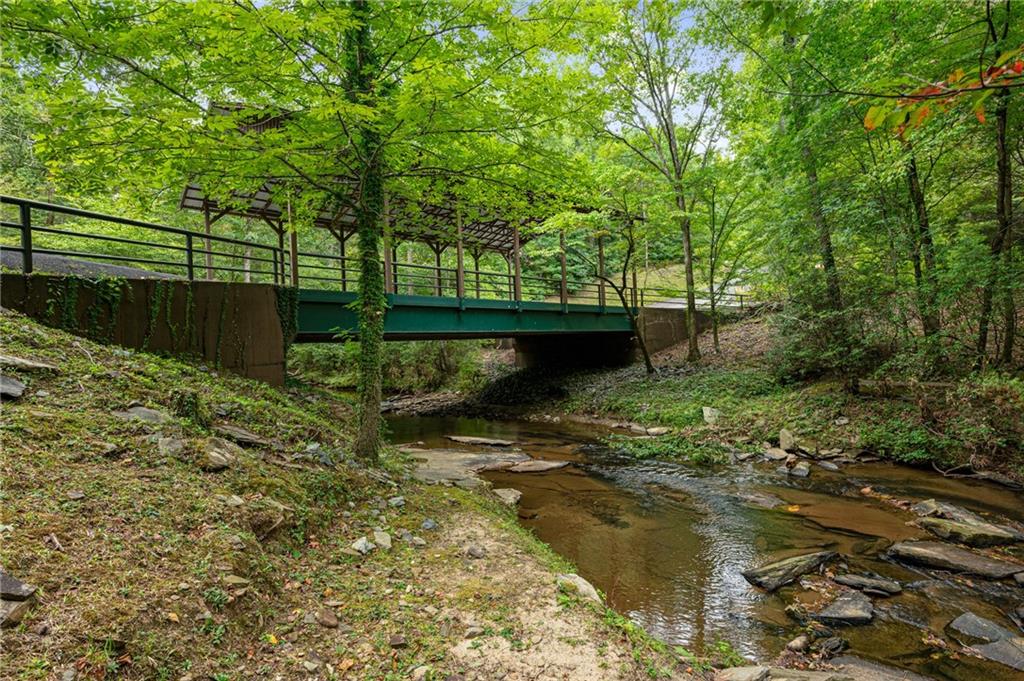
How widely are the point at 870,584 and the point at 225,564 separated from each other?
5.62 meters

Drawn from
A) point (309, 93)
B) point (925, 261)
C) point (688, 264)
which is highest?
point (309, 93)

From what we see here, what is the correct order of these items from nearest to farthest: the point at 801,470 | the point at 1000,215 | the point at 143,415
Result: the point at 143,415 → the point at 1000,215 → the point at 801,470

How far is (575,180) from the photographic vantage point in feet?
20.2

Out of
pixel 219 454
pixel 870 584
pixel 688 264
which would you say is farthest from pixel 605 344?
pixel 219 454

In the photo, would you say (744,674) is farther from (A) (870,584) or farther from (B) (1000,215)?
(B) (1000,215)

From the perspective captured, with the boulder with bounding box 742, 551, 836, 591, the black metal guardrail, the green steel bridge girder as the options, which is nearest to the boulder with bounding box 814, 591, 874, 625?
the boulder with bounding box 742, 551, 836, 591

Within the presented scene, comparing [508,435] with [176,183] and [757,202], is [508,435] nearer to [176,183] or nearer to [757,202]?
[176,183]

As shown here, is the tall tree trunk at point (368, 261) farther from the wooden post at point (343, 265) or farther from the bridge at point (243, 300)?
the wooden post at point (343, 265)

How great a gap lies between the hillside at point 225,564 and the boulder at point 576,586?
0.50 feet

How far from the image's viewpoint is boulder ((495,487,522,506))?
6.84 metres

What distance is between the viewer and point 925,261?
916cm

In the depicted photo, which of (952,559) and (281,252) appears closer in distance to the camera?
(952,559)

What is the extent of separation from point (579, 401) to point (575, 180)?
444 inches

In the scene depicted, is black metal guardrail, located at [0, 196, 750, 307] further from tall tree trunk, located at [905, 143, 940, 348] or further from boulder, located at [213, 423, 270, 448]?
tall tree trunk, located at [905, 143, 940, 348]
